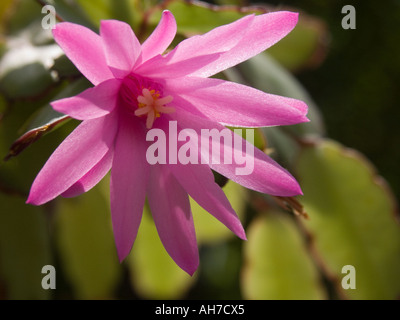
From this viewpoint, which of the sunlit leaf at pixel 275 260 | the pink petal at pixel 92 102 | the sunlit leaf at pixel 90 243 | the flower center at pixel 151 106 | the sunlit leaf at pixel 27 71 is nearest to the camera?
the pink petal at pixel 92 102

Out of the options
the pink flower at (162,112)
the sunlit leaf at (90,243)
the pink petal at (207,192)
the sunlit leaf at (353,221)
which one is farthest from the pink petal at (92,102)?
the sunlit leaf at (90,243)

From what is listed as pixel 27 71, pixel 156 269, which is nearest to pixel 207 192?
pixel 27 71

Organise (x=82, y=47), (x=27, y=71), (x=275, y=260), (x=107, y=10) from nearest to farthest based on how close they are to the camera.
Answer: (x=82, y=47) → (x=27, y=71) → (x=107, y=10) → (x=275, y=260)

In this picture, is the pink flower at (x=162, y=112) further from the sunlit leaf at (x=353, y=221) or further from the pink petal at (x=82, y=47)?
the sunlit leaf at (x=353, y=221)

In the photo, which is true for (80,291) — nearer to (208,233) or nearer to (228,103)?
(208,233)

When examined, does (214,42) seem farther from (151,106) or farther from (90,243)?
(90,243)

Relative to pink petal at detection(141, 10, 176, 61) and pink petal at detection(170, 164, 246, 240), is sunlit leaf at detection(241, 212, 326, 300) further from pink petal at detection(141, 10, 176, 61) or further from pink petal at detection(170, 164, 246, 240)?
pink petal at detection(141, 10, 176, 61)
